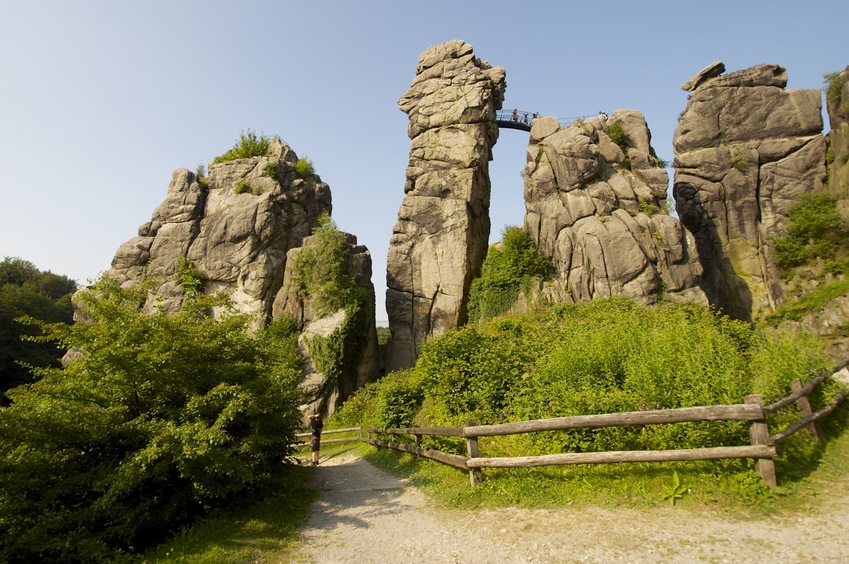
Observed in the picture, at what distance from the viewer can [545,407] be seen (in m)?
9.03

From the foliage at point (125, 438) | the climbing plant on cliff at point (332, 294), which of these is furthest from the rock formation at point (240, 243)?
the foliage at point (125, 438)

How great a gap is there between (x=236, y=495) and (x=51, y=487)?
105 inches

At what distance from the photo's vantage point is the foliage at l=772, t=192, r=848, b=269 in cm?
2598

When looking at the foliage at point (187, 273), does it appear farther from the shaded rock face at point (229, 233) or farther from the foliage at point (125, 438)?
the foliage at point (125, 438)

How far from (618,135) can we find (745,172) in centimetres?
846

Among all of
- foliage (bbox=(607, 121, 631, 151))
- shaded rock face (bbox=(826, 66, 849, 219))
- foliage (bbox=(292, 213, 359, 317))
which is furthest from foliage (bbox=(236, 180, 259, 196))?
shaded rock face (bbox=(826, 66, 849, 219))

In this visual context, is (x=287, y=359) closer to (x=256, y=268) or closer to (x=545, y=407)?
(x=256, y=268)

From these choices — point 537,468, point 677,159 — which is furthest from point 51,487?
point 677,159

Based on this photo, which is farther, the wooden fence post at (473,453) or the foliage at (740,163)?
the foliage at (740,163)

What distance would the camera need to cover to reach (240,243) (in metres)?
27.9

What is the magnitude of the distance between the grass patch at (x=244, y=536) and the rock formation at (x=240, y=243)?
16411mm

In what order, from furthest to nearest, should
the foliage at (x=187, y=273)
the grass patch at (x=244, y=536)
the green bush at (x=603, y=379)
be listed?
→ the foliage at (x=187, y=273)
the green bush at (x=603, y=379)
the grass patch at (x=244, y=536)

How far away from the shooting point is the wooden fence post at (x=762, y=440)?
20.5 feet

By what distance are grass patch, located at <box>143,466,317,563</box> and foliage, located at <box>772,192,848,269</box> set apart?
30.3 meters
